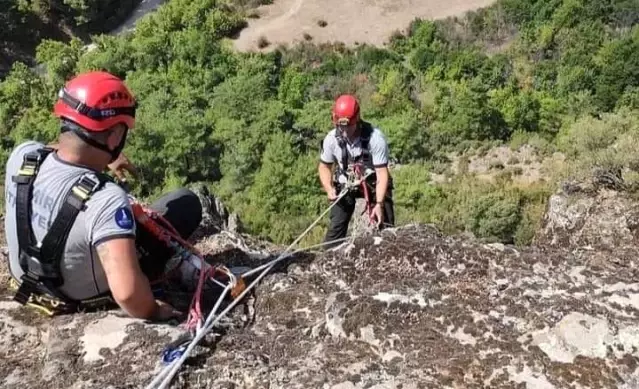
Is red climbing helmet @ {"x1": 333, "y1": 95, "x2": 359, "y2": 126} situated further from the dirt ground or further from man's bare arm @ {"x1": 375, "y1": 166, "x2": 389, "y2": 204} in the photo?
the dirt ground

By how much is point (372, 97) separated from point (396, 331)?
2956 centimetres

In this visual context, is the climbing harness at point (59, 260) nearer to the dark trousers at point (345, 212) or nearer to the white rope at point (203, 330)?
the white rope at point (203, 330)

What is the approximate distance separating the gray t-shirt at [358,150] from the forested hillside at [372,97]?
13.5 metres

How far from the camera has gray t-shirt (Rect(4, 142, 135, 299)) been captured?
367 cm

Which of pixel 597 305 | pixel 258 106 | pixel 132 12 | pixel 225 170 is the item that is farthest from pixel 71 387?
pixel 132 12

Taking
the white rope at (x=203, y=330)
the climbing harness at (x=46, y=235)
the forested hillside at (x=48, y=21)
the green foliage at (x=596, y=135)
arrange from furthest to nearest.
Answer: the forested hillside at (x=48, y=21) < the green foliage at (x=596, y=135) < the climbing harness at (x=46, y=235) < the white rope at (x=203, y=330)

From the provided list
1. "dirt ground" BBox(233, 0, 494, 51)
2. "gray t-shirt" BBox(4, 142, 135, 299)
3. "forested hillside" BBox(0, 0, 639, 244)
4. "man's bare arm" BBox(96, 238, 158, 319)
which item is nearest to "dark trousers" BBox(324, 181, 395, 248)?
"gray t-shirt" BBox(4, 142, 135, 299)

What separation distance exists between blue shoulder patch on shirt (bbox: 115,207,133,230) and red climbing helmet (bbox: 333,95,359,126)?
11.6 ft

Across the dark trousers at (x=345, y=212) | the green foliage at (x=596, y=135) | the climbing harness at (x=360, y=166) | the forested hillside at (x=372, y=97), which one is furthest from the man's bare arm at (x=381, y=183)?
the green foliage at (x=596, y=135)

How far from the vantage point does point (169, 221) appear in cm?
494

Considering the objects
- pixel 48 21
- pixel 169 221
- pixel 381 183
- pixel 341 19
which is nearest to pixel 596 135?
pixel 341 19

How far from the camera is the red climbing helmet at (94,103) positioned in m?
3.65

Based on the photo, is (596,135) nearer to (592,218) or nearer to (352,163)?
(352,163)

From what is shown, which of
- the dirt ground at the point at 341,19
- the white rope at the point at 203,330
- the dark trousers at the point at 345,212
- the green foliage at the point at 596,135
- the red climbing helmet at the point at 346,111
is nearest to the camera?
the white rope at the point at 203,330
